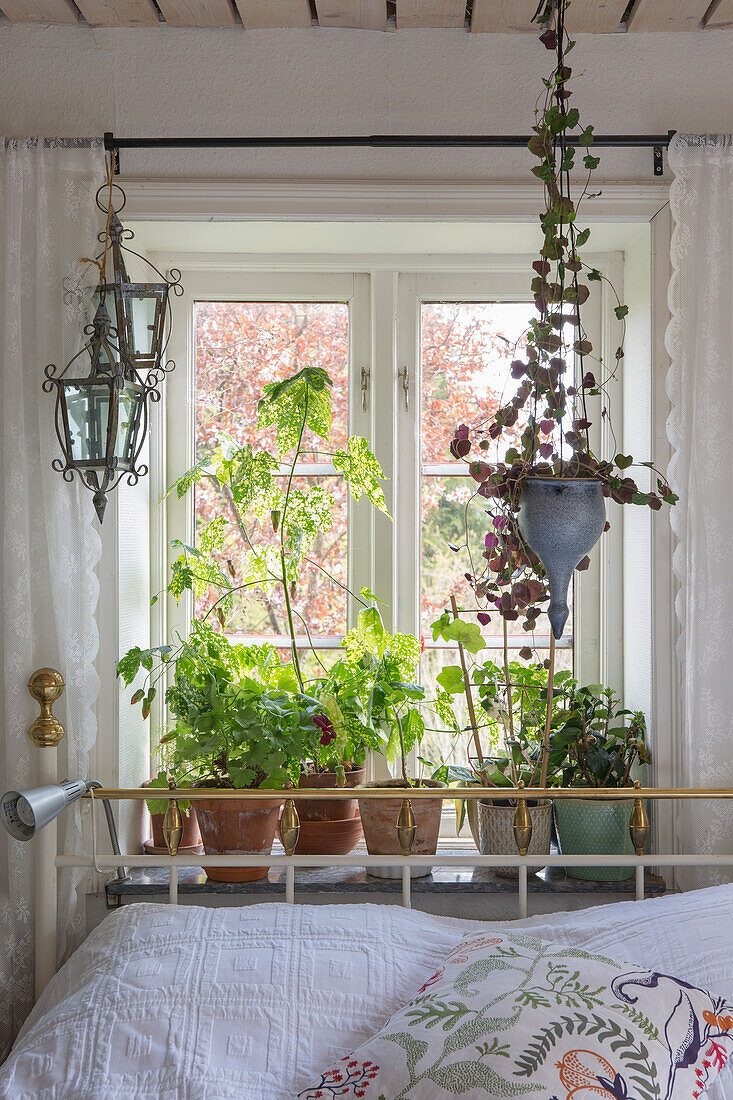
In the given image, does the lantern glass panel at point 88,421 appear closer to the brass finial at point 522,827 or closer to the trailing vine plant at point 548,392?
the trailing vine plant at point 548,392

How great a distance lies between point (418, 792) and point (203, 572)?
76 centimetres

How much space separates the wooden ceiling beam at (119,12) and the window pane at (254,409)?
2.05ft

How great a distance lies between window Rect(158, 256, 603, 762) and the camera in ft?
7.41

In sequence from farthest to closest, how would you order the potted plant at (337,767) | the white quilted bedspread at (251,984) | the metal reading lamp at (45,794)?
the potted plant at (337,767) < the metal reading lamp at (45,794) < the white quilted bedspread at (251,984)

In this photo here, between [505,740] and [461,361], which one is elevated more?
[461,361]

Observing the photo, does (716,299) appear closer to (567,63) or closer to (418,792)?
(567,63)

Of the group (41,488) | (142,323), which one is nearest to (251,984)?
(41,488)

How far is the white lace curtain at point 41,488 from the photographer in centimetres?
184

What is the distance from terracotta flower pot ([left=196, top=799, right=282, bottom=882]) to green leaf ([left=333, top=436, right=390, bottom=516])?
0.70 meters

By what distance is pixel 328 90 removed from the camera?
1966mm

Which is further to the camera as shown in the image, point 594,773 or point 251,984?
point 594,773

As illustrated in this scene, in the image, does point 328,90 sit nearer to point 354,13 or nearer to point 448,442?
point 354,13

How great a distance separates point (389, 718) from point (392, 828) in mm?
234

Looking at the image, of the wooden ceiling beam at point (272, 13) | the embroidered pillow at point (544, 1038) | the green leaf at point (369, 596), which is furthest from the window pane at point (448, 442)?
the embroidered pillow at point (544, 1038)
